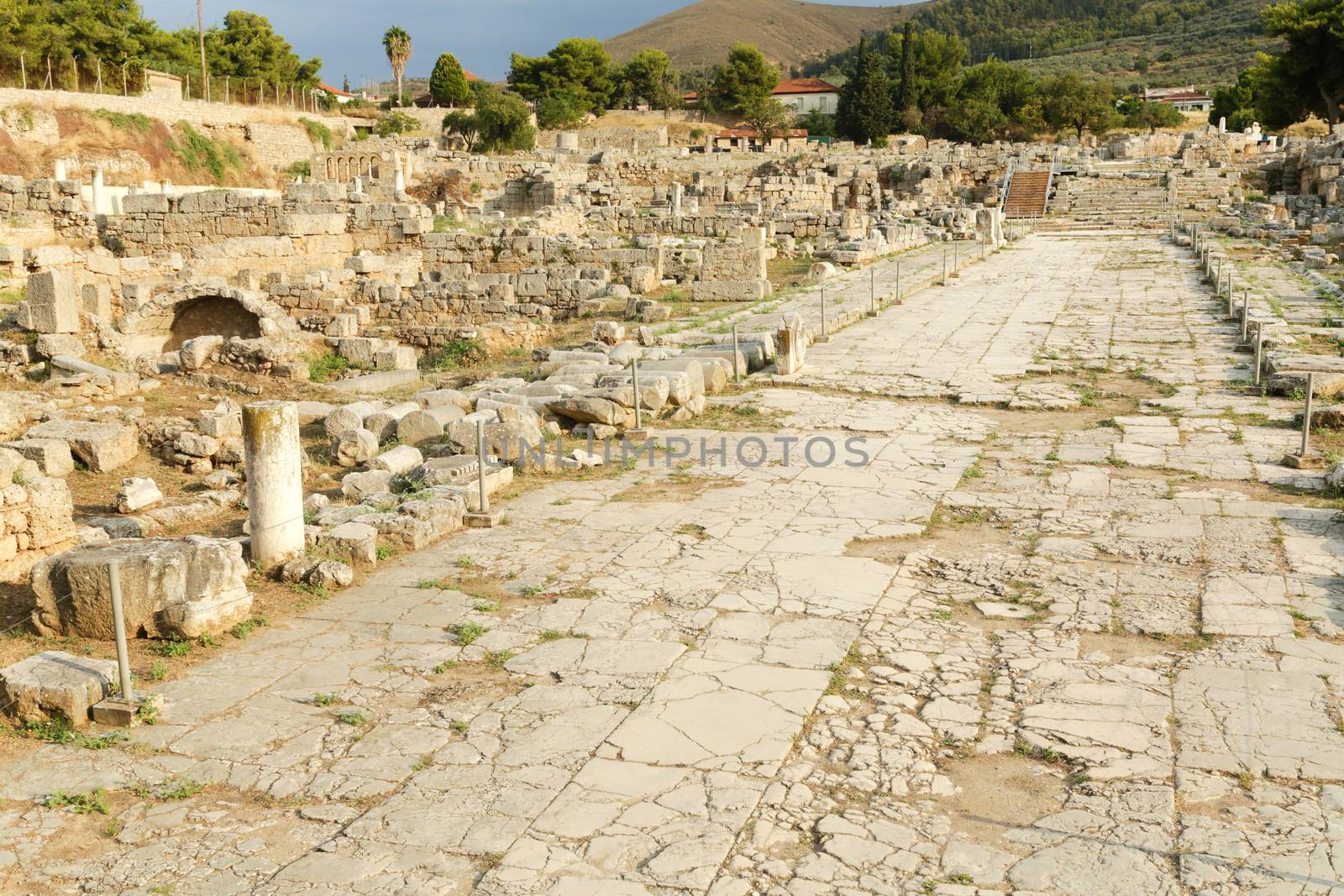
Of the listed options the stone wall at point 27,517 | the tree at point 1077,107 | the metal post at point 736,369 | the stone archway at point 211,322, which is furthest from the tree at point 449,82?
the stone wall at point 27,517

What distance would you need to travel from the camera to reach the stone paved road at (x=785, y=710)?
4.07 metres

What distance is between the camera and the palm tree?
8681 cm

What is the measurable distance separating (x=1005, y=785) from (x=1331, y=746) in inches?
56.4

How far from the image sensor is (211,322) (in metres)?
17.7

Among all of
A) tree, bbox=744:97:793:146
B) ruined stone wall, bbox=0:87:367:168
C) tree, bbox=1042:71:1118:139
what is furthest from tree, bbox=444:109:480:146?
tree, bbox=1042:71:1118:139

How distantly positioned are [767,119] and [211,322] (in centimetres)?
7141

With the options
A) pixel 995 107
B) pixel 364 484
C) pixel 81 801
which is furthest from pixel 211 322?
pixel 995 107

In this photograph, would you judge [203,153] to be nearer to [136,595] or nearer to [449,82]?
[449,82]

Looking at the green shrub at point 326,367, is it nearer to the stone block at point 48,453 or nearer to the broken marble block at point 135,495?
the stone block at point 48,453

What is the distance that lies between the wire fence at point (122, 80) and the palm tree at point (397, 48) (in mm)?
20628

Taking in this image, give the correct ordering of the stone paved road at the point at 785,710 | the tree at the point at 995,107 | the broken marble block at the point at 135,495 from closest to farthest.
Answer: the stone paved road at the point at 785,710 < the broken marble block at the point at 135,495 < the tree at the point at 995,107

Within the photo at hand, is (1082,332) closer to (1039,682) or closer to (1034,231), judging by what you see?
(1039,682)

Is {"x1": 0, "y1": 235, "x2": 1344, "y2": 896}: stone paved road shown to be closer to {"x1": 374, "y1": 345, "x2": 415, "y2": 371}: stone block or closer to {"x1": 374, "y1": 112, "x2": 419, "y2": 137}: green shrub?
{"x1": 374, "y1": 345, "x2": 415, "y2": 371}: stone block

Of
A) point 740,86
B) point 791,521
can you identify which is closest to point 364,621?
point 791,521
